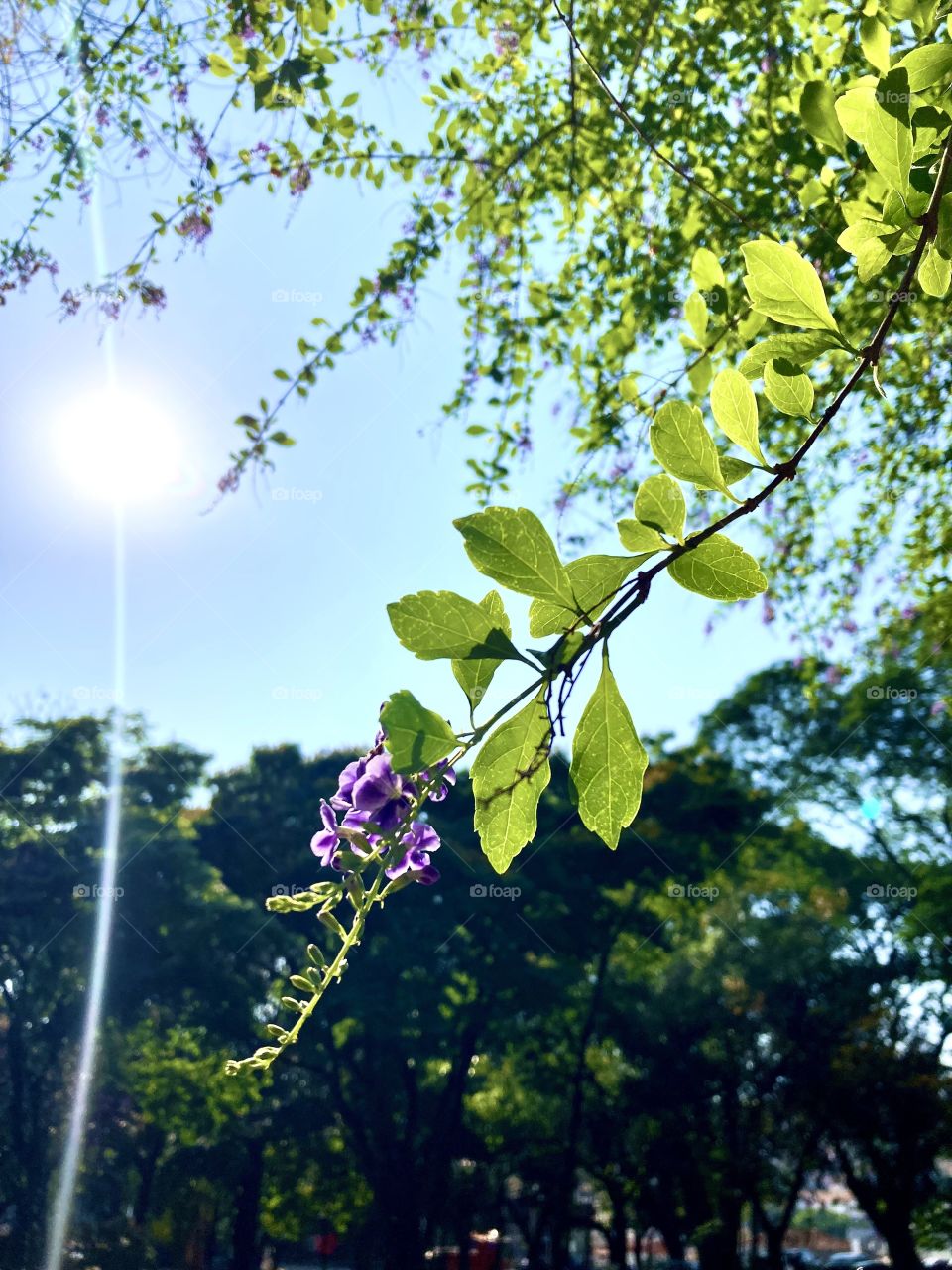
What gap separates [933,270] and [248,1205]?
1502cm

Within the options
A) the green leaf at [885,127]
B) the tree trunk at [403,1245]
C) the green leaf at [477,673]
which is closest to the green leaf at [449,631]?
the green leaf at [477,673]

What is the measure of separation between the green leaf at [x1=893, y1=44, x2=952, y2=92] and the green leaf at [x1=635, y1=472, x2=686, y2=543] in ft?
1.06

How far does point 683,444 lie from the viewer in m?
0.42

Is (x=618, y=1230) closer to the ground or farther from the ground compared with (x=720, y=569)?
closer to the ground

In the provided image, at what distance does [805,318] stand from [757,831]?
13.9 m

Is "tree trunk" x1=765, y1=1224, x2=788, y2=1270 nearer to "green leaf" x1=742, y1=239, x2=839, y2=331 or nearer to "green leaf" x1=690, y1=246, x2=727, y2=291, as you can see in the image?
"green leaf" x1=690, y1=246, x2=727, y2=291

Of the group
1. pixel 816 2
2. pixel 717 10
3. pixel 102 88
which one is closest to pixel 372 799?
pixel 816 2

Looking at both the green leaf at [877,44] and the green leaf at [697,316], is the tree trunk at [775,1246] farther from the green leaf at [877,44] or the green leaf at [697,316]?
the green leaf at [877,44]

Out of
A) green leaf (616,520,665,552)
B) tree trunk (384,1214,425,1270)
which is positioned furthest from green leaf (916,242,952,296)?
tree trunk (384,1214,425,1270)

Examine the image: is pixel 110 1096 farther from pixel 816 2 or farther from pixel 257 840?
pixel 816 2

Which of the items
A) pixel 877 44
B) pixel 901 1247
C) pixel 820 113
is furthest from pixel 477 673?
pixel 901 1247

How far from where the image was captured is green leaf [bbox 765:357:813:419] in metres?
0.49

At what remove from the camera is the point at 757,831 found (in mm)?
13609

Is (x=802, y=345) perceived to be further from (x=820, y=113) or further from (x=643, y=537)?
(x=820, y=113)
